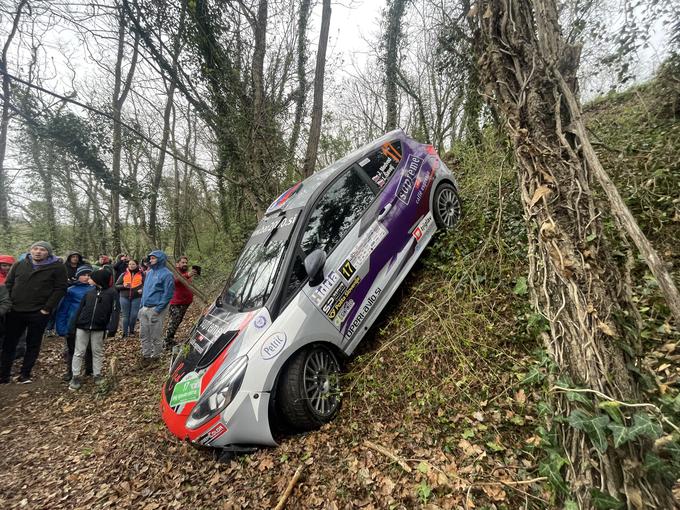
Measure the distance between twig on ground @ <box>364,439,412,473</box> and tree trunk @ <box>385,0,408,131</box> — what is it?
958cm

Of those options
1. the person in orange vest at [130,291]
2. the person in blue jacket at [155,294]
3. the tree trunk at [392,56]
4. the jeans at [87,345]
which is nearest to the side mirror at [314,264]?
the person in blue jacket at [155,294]

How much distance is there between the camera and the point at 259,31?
22.4 ft

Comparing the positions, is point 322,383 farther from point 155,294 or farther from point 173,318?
point 173,318

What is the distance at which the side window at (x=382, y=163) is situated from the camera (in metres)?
3.99

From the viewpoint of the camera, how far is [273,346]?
2750 millimetres

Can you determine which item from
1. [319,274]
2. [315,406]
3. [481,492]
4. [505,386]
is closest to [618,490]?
[481,492]

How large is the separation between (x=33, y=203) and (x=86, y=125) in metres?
9.35

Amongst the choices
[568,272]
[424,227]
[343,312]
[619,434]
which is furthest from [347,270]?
[619,434]

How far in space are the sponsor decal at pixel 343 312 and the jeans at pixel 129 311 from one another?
18.2 ft

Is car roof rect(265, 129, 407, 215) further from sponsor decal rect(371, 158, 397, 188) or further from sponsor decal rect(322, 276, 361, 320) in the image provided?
sponsor decal rect(322, 276, 361, 320)

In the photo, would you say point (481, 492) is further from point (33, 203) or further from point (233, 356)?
point (33, 203)

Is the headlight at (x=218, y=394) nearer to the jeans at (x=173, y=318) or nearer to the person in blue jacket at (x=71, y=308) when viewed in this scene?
the person in blue jacket at (x=71, y=308)

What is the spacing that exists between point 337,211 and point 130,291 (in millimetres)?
5557

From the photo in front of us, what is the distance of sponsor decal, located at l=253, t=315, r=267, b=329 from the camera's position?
2828mm
